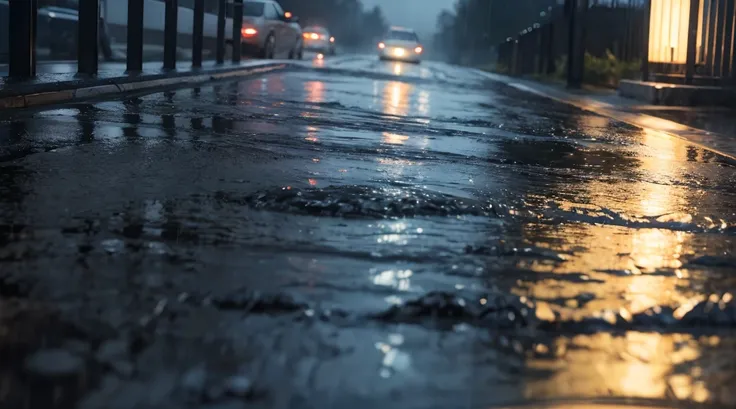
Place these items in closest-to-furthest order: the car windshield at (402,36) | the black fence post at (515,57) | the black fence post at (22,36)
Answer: the black fence post at (22,36) → the black fence post at (515,57) → the car windshield at (402,36)

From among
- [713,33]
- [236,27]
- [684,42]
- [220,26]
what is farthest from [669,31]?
[236,27]

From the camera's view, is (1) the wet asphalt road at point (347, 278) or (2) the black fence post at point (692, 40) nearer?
(1) the wet asphalt road at point (347, 278)

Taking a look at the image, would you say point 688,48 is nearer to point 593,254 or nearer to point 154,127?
point 154,127

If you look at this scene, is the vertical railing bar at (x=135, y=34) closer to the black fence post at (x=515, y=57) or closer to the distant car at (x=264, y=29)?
the distant car at (x=264, y=29)

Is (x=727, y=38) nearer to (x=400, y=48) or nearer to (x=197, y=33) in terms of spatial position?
(x=197, y=33)

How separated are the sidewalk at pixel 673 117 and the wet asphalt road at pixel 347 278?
3.01 m

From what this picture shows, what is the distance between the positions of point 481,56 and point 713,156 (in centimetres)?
6600

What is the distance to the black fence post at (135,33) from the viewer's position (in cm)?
1386

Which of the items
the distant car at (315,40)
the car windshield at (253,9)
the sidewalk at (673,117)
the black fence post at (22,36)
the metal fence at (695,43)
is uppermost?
the distant car at (315,40)

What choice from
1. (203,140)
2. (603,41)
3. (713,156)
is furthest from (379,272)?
(603,41)

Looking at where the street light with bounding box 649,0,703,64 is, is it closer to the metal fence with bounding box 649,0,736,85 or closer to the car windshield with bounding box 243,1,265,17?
the metal fence with bounding box 649,0,736,85

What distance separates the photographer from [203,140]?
25.4ft

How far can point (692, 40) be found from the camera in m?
16.8

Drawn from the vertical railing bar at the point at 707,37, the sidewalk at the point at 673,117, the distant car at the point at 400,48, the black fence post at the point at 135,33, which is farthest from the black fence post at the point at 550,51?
the distant car at the point at 400,48
